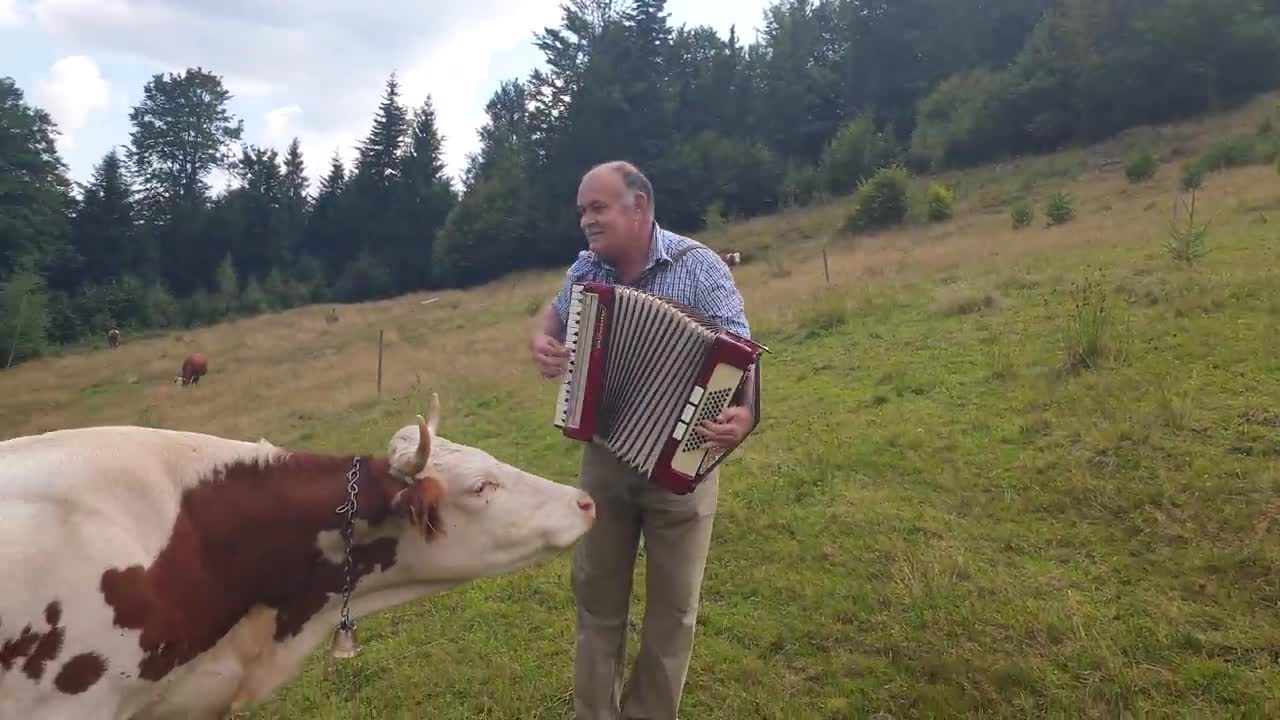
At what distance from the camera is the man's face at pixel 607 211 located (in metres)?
3.10

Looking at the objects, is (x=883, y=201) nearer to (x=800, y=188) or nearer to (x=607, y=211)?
(x=800, y=188)

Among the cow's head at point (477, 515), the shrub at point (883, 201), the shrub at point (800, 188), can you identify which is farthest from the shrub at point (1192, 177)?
the cow's head at point (477, 515)

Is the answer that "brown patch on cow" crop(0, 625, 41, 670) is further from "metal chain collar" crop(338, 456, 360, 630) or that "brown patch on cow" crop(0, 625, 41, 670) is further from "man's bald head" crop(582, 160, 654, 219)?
"man's bald head" crop(582, 160, 654, 219)

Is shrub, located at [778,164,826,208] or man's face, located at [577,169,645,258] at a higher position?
shrub, located at [778,164,826,208]

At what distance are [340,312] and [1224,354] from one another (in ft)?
95.2

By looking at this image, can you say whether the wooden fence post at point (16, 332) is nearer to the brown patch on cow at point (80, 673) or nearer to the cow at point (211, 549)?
the cow at point (211, 549)

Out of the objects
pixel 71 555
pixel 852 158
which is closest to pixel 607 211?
pixel 71 555

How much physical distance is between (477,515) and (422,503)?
271mm

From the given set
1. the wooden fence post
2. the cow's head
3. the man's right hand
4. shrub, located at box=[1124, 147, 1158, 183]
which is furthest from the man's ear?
the wooden fence post

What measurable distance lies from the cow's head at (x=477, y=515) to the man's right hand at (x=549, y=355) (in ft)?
1.49

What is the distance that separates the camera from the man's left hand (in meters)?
2.91

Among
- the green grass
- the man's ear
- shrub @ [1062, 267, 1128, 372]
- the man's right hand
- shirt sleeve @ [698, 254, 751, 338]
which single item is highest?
shirt sleeve @ [698, 254, 751, 338]

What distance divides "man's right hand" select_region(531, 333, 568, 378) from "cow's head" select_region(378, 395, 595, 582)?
1.49 ft

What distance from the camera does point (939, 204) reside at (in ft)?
78.3
